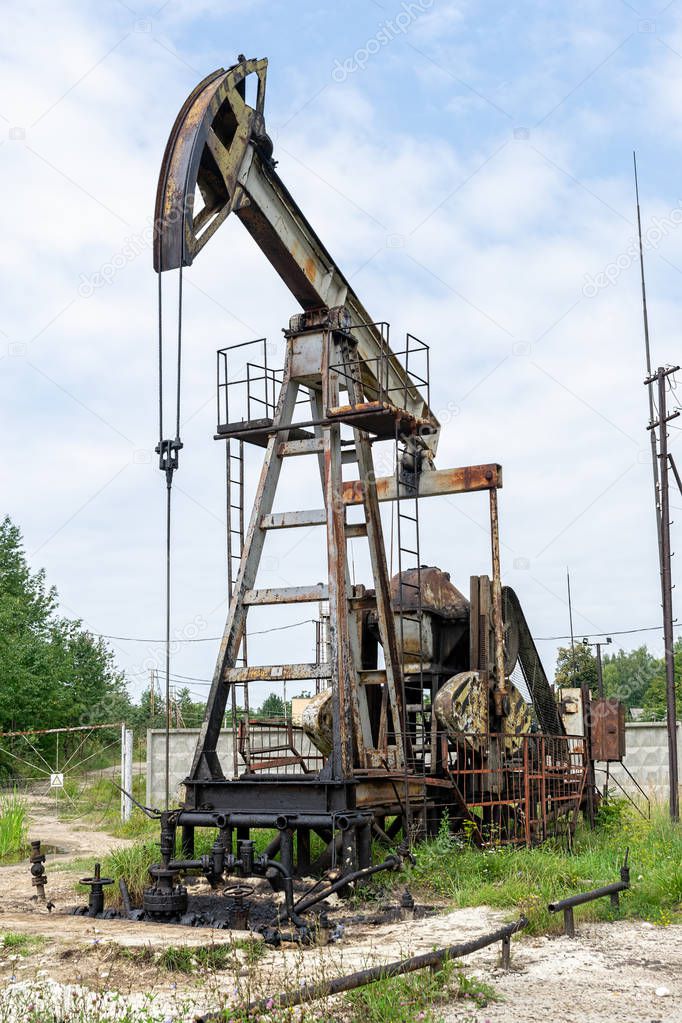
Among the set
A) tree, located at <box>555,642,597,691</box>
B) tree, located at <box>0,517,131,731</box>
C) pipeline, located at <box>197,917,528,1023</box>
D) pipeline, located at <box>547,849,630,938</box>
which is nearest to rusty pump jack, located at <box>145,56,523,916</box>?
pipeline, located at <box>547,849,630,938</box>

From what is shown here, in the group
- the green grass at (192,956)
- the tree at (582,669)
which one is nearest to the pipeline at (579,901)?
the green grass at (192,956)

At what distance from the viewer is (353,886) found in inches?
335

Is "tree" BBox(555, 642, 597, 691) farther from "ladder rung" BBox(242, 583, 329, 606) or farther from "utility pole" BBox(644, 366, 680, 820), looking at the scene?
"ladder rung" BBox(242, 583, 329, 606)

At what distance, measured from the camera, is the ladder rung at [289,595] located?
9.80 metres

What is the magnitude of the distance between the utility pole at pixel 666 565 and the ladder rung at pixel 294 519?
4.97 meters

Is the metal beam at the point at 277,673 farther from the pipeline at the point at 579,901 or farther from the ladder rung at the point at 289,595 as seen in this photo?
the pipeline at the point at 579,901

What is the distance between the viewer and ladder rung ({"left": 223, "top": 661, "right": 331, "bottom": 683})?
9453mm

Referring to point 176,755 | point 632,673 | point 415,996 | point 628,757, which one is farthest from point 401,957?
point 632,673

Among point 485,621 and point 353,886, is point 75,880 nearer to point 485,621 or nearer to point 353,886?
point 353,886

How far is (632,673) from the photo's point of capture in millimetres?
83938

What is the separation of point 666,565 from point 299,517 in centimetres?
564

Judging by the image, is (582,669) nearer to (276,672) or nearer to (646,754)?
(646,754)

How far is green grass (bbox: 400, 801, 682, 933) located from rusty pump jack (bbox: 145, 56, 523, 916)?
53 centimetres

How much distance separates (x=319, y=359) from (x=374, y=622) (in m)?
3.52
